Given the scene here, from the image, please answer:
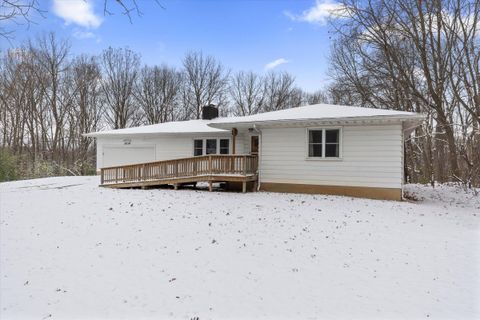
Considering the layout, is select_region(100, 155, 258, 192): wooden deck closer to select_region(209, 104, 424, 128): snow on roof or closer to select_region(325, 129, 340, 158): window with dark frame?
select_region(209, 104, 424, 128): snow on roof

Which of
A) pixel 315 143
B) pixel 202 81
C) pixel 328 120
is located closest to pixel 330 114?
pixel 328 120

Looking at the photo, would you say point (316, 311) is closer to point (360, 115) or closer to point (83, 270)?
point (83, 270)

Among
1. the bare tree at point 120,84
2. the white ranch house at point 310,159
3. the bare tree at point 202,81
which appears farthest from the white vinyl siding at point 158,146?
the bare tree at point 202,81

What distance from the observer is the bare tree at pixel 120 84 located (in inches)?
1192

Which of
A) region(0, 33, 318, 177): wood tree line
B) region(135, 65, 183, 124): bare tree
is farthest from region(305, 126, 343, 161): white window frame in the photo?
region(135, 65, 183, 124): bare tree

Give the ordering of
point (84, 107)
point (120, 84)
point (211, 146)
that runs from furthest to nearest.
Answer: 1. point (120, 84)
2. point (84, 107)
3. point (211, 146)

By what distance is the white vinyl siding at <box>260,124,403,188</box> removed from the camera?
1012cm

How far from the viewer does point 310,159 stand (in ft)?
36.6

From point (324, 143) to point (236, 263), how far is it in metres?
7.46

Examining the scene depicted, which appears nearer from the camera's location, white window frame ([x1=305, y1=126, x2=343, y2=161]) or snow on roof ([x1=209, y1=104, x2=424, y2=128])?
snow on roof ([x1=209, y1=104, x2=424, y2=128])

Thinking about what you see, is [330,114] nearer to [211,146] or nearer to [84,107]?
[211,146]

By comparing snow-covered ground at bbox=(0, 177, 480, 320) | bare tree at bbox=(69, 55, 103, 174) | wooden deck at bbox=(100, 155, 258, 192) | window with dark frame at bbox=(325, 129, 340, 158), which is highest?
bare tree at bbox=(69, 55, 103, 174)

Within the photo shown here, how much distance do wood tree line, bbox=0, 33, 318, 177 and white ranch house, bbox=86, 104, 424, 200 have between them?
15.5 m

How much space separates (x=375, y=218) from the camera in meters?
7.71
